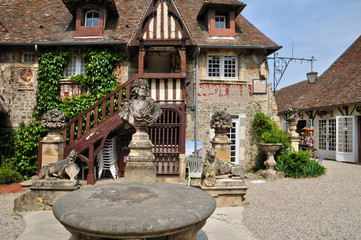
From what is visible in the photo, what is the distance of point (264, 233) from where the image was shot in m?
3.75

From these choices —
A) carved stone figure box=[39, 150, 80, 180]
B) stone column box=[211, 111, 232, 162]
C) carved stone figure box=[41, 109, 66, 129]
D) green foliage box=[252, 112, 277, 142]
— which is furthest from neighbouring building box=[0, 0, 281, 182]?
carved stone figure box=[39, 150, 80, 180]

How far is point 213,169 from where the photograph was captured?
468 centimetres

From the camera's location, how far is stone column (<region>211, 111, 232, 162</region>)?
202 inches

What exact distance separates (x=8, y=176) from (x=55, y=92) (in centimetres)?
323

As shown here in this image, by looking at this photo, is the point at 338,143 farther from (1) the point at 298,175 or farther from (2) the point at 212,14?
(2) the point at 212,14

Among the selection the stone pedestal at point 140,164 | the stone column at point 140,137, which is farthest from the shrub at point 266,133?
the stone pedestal at point 140,164

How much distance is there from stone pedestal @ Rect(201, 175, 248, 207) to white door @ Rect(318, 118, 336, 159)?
1021 cm

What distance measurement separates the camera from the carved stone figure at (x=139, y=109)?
482cm

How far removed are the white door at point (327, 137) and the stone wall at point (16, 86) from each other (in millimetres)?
14354

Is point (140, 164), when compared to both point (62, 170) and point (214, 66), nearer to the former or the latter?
point (62, 170)

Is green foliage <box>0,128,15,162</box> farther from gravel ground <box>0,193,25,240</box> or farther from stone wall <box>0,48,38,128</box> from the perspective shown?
gravel ground <box>0,193,25,240</box>

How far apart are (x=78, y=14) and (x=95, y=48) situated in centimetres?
157

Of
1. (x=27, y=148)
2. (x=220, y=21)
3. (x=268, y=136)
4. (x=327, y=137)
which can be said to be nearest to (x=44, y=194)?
(x=27, y=148)

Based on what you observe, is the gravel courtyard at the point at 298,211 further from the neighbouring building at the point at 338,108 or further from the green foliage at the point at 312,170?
the neighbouring building at the point at 338,108
